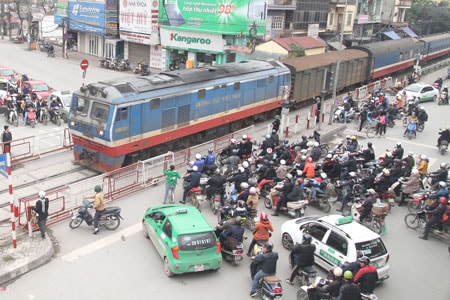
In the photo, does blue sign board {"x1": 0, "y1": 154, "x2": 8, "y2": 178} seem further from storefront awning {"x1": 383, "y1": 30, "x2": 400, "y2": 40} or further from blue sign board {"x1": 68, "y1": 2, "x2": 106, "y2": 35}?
storefront awning {"x1": 383, "y1": 30, "x2": 400, "y2": 40}

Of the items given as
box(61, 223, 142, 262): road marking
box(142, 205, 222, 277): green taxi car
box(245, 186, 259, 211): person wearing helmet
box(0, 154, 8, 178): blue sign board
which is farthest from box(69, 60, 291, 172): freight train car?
box(142, 205, 222, 277): green taxi car

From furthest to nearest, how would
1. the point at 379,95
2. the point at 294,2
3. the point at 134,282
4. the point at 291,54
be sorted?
the point at 294,2
the point at 291,54
the point at 379,95
the point at 134,282

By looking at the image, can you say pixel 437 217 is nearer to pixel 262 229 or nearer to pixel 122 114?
pixel 262 229

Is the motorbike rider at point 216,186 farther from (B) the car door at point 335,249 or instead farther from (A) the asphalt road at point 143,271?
(B) the car door at point 335,249

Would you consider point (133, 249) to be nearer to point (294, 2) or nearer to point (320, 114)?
point (320, 114)

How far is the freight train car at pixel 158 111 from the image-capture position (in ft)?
56.9

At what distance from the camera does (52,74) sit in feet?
131

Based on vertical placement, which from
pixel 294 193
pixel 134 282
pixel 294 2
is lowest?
pixel 134 282

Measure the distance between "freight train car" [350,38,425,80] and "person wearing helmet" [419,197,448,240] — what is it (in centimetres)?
2499

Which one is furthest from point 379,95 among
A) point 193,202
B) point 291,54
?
point 193,202

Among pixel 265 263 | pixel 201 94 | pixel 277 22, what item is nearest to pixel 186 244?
pixel 265 263

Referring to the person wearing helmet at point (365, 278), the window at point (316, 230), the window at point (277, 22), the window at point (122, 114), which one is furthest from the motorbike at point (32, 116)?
the window at point (277, 22)

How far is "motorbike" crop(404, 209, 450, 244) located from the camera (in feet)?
47.0

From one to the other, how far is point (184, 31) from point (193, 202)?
2824cm
